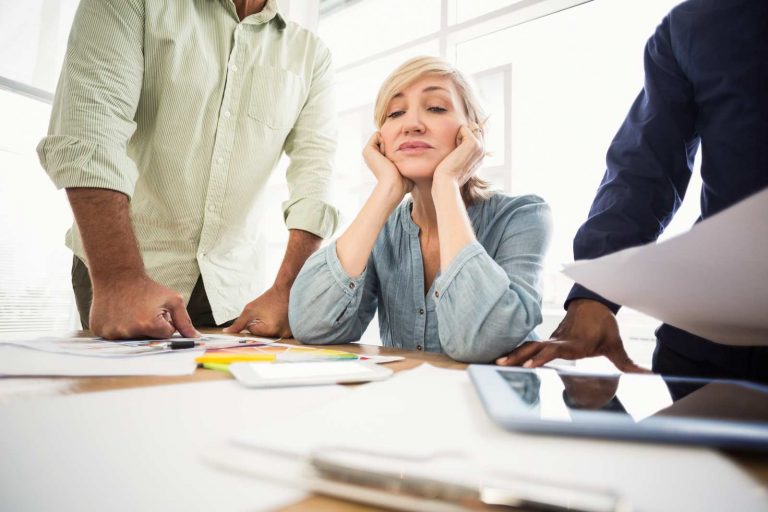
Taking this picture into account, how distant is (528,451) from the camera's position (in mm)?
219

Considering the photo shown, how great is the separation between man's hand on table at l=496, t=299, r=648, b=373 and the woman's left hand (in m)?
0.42

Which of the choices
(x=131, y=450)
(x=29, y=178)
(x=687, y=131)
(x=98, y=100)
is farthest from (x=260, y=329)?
(x=29, y=178)

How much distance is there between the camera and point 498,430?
25cm

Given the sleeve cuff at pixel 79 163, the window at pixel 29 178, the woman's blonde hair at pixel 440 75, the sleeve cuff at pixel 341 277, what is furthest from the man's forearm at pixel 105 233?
the window at pixel 29 178

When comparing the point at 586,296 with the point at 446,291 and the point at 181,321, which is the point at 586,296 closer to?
the point at 446,291

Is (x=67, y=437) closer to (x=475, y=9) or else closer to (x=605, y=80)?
(x=605, y=80)

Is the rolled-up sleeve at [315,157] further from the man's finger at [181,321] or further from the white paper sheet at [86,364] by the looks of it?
the white paper sheet at [86,364]

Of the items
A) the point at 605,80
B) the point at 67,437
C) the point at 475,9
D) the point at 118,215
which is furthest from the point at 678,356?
the point at 475,9

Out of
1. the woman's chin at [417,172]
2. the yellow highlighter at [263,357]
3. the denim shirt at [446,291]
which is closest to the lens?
the yellow highlighter at [263,357]

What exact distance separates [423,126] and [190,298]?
32.6 inches

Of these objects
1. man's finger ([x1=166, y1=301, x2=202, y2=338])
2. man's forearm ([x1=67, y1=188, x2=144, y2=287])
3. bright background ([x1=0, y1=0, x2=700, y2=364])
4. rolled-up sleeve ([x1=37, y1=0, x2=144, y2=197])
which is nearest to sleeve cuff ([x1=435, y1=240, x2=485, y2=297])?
man's finger ([x1=166, y1=301, x2=202, y2=338])

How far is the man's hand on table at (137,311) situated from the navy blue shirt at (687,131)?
75 cm

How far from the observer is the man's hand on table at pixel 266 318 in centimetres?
98

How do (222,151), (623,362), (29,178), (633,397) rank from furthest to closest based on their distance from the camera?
(29,178), (222,151), (623,362), (633,397)
